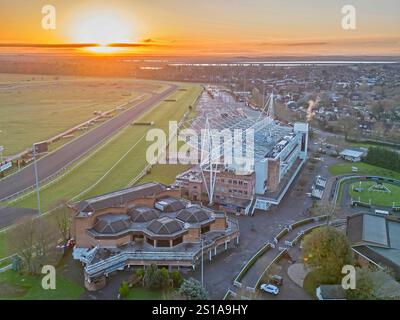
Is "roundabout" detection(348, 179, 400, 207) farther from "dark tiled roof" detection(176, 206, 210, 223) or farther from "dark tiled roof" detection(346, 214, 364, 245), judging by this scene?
"dark tiled roof" detection(176, 206, 210, 223)

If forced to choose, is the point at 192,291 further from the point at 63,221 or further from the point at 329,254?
the point at 63,221

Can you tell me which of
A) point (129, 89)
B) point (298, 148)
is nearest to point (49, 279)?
point (298, 148)

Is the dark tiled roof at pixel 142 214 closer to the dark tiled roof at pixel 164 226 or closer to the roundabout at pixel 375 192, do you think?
the dark tiled roof at pixel 164 226

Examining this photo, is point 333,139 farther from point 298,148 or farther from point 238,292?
point 238,292

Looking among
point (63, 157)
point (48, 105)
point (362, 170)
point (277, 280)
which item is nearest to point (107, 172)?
point (63, 157)

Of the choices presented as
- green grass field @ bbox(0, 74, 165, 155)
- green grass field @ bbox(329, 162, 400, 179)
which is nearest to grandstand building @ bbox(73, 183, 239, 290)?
green grass field @ bbox(329, 162, 400, 179)

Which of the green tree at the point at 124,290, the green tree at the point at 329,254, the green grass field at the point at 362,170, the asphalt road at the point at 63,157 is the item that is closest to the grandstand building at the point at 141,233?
the green tree at the point at 124,290
